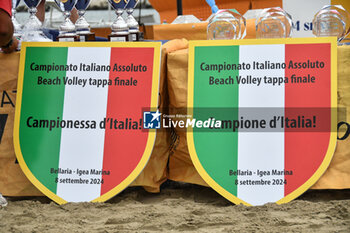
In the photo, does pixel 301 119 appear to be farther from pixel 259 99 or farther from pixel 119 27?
pixel 119 27

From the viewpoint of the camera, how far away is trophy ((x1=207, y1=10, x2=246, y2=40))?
6.96 ft

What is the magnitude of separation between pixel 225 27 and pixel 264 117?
1.73ft

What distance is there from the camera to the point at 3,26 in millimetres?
1867

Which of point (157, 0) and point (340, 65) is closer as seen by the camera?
point (340, 65)

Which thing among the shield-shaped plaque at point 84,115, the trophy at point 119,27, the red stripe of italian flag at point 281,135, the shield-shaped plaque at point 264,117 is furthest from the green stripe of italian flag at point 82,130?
the red stripe of italian flag at point 281,135

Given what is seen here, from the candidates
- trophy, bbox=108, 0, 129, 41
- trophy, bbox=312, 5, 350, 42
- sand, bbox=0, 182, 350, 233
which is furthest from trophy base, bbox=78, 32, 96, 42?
trophy, bbox=312, 5, 350, 42

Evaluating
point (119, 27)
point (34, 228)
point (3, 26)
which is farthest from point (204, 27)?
point (34, 228)

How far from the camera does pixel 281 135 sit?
1858 mm

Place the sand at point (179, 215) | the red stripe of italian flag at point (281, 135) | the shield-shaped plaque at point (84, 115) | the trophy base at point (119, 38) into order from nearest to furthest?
the sand at point (179, 215) → the red stripe of italian flag at point (281, 135) → the shield-shaped plaque at point (84, 115) → the trophy base at point (119, 38)

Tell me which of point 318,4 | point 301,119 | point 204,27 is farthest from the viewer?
point 318,4

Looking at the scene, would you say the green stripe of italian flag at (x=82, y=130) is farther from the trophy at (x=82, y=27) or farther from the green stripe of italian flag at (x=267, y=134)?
the green stripe of italian flag at (x=267, y=134)

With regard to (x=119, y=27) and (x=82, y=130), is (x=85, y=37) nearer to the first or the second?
(x=119, y=27)

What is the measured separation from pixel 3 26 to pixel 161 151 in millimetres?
914

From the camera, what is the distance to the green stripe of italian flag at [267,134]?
183cm
